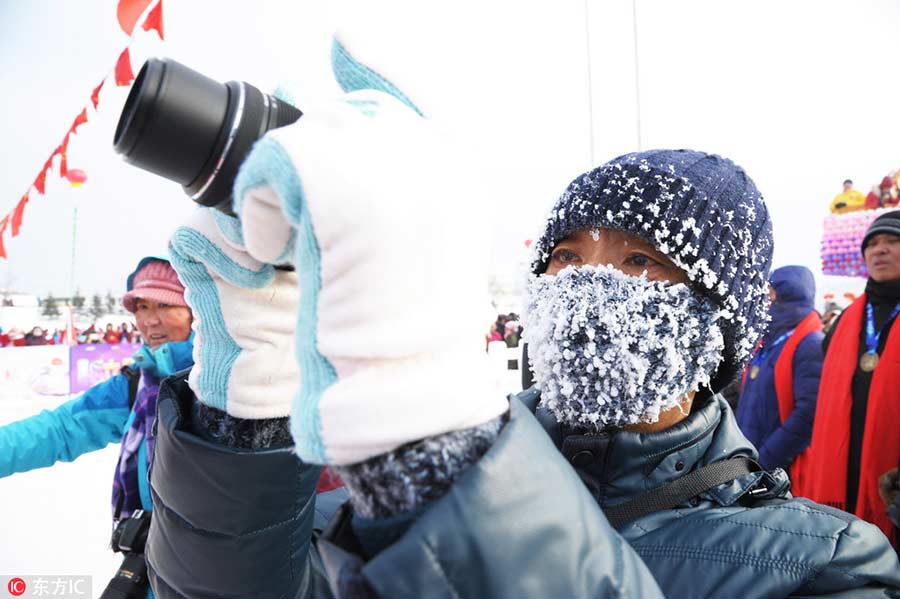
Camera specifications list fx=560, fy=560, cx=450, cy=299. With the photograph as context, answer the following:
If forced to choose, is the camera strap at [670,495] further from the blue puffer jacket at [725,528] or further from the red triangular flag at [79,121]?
the red triangular flag at [79,121]

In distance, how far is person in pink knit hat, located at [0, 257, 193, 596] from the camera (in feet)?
5.74

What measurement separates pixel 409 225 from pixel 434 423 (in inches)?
6.8

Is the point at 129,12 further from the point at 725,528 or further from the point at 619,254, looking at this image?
the point at 725,528

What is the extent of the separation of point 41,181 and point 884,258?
243 inches

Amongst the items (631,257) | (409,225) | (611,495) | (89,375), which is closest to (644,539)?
(611,495)

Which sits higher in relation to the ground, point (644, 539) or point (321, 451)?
point (321, 451)

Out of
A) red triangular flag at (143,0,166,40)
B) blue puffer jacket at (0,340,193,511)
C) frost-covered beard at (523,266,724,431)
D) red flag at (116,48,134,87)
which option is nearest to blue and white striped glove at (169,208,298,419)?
frost-covered beard at (523,266,724,431)

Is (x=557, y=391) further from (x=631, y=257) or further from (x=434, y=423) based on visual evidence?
(x=434, y=423)

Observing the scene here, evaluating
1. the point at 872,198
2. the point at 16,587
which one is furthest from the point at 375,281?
the point at 872,198

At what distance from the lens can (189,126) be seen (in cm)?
64

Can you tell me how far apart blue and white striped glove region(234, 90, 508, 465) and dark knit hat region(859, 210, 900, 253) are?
2.77 metres

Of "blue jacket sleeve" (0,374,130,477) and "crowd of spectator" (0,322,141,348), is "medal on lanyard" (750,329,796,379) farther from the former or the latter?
"crowd of spectator" (0,322,141,348)

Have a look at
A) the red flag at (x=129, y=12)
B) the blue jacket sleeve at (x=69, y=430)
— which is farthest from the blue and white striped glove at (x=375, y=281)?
the red flag at (x=129, y=12)

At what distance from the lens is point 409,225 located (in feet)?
1.61
